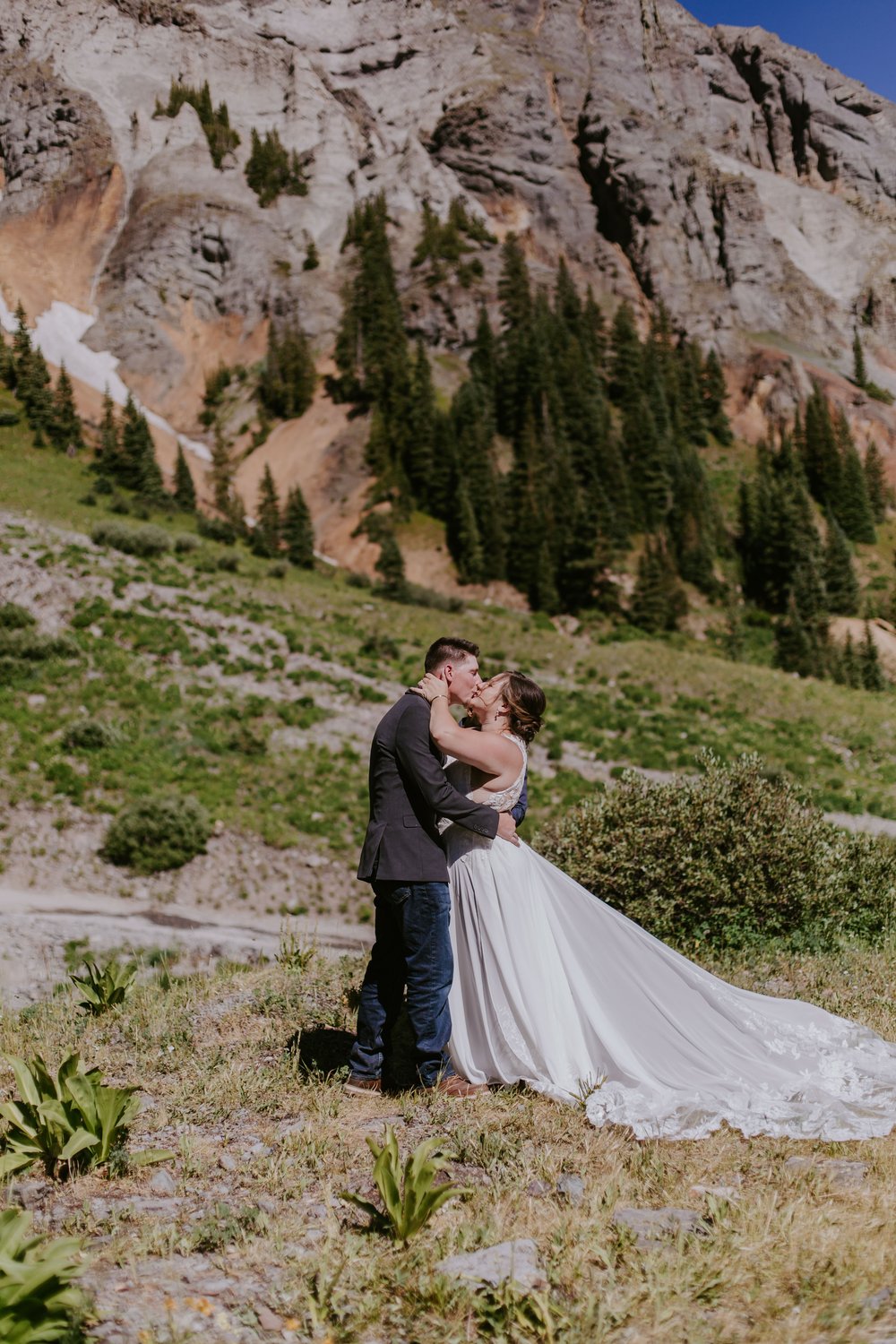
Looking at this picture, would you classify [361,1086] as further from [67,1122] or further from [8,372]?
[8,372]

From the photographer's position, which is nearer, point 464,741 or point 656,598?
point 464,741

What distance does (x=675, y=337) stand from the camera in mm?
107312

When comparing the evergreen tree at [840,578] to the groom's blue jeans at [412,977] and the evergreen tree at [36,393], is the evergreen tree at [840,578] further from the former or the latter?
the groom's blue jeans at [412,977]

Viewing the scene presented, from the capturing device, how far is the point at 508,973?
571 cm

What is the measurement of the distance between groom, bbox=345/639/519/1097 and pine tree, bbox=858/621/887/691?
6069 cm

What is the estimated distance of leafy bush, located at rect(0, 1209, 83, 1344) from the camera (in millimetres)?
2922

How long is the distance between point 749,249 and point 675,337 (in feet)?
75.4

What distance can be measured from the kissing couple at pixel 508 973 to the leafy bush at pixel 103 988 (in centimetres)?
344

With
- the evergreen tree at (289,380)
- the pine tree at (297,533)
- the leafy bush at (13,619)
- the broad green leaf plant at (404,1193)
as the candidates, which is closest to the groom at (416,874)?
the broad green leaf plant at (404,1193)

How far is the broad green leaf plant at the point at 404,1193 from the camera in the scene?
12.8ft

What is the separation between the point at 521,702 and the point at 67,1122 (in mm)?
3709

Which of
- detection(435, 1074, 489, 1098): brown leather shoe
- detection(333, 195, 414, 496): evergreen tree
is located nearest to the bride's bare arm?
detection(435, 1074, 489, 1098): brown leather shoe

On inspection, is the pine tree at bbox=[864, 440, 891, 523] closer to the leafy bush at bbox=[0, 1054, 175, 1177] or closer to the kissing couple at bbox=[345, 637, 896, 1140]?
the kissing couple at bbox=[345, 637, 896, 1140]

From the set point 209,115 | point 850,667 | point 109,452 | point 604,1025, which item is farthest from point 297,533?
point 209,115
